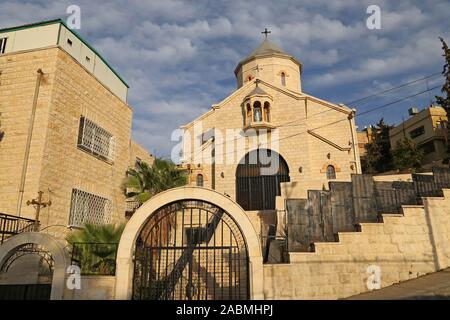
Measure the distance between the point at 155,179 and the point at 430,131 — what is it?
2972 centimetres

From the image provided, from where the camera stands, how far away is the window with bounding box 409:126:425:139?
1415 inches

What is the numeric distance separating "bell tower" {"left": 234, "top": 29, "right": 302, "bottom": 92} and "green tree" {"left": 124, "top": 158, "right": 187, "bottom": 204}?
15.0m

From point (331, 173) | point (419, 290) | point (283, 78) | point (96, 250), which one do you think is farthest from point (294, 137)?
point (96, 250)

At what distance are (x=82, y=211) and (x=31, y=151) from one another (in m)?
3.72

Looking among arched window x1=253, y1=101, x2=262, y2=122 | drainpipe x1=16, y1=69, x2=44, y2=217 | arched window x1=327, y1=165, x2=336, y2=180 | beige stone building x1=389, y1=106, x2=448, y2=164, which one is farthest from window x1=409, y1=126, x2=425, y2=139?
drainpipe x1=16, y1=69, x2=44, y2=217

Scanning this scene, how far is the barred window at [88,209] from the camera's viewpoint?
52.2 ft

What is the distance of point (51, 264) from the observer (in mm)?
11945

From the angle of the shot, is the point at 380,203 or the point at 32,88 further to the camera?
the point at 32,88

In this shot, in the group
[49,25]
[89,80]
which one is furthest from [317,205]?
[49,25]

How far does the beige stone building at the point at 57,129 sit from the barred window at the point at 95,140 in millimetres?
50

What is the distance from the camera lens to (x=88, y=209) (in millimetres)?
16828

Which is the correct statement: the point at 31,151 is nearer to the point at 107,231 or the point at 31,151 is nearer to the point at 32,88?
the point at 32,88

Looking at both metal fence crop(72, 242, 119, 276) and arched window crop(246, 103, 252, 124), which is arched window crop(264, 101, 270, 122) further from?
metal fence crop(72, 242, 119, 276)
